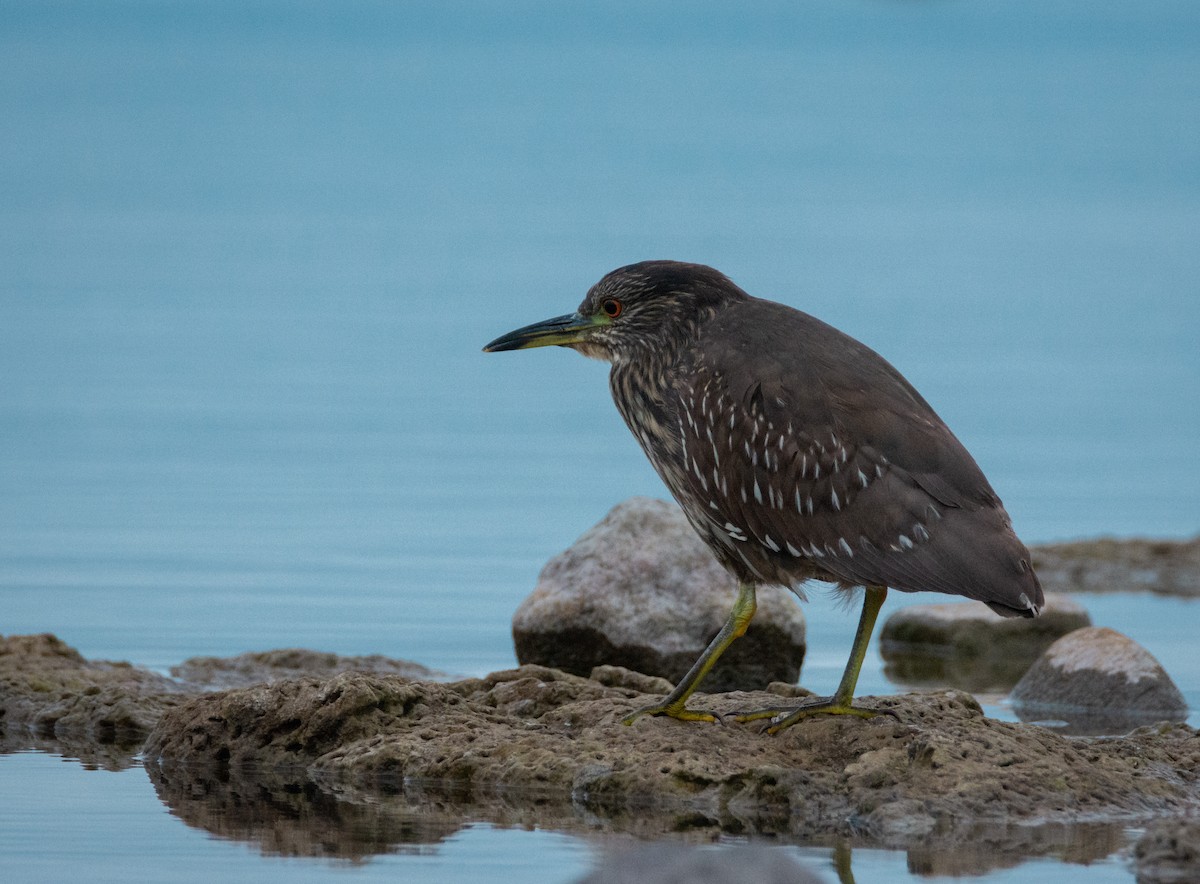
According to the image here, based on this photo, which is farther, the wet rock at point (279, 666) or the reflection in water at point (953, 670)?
the reflection in water at point (953, 670)

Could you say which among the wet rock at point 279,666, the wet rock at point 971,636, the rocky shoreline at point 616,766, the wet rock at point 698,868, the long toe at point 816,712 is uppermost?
the wet rock at point 971,636

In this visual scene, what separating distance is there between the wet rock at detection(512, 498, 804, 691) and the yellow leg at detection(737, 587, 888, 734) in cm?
328

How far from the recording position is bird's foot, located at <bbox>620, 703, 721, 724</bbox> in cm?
862

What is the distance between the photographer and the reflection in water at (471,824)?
7.25m

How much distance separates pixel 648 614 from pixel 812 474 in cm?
379

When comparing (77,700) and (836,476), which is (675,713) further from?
(77,700)

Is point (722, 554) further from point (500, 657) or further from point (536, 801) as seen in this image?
point (500, 657)

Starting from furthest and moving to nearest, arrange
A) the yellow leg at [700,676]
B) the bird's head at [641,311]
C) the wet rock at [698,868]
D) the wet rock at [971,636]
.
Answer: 1. the wet rock at [971,636]
2. the bird's head at [641,311]
3. the yellow leg at [700,676]
4. the wet rock at [698,868]

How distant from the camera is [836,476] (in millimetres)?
8305

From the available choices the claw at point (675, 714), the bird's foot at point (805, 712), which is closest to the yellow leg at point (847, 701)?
the bird's foot at point (805, 712)

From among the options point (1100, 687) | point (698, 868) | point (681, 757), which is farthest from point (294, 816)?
point (1100, 687)

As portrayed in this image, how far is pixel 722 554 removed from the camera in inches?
348

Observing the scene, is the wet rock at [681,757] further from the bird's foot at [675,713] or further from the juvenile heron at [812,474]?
the juvenile heron at [812,474]

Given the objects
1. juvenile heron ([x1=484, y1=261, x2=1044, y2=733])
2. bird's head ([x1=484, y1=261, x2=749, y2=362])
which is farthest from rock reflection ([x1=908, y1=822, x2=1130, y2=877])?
bird's head ([x1=484, y1=261, x2=749, y2=362])
